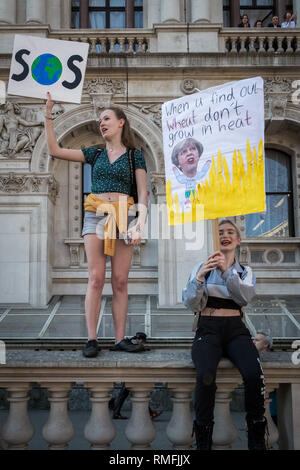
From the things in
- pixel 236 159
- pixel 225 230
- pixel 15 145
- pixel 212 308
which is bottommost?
pixel 212 308

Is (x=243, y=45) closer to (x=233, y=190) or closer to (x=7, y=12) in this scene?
(x=7, y=12)

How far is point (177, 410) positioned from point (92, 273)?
1276mm

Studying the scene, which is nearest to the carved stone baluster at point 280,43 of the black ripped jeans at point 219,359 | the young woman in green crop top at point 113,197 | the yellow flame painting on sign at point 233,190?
the young woman in green crop top at point 113,197

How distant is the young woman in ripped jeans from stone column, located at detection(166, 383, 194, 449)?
173 mm

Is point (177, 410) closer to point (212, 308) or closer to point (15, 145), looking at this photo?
point (212, 308)

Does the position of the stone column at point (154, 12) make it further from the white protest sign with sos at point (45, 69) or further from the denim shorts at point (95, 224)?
the denim shorts at point (95, 224)

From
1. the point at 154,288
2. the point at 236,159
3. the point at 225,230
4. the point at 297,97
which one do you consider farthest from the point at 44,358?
the point at 297,97

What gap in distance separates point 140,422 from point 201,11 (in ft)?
39.1

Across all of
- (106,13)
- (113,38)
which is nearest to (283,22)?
(113,38)

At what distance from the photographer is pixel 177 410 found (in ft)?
9.82

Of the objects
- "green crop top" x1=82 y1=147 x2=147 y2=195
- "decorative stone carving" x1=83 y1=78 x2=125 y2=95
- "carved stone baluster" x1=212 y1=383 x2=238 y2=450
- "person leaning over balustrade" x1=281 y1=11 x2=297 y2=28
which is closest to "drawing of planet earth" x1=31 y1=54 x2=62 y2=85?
"green crop top" x1=82 y1=147 x2=147 y2=195

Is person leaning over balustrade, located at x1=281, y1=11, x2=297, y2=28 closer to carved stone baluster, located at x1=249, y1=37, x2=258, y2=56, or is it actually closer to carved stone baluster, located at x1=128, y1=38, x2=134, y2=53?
carved stone baluster, located at x1=249, y1=37, x2=258, y2=56

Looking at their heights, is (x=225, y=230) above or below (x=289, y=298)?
above

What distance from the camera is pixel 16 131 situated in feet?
38.8
